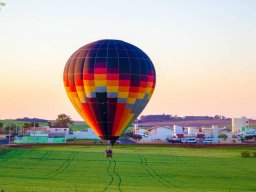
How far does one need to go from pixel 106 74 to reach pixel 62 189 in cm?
1079

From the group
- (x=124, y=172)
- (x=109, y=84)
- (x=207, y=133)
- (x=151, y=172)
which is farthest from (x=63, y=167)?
(x=207, y=133)

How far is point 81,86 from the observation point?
5538 cm

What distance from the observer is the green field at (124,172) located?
55.9m

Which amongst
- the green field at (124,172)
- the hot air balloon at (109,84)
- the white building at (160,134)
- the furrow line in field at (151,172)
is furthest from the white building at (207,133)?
the hot air balloon at (109,84)

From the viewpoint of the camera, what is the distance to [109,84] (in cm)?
5456

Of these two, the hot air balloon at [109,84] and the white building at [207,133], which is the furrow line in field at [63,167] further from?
the white building at [207,133]

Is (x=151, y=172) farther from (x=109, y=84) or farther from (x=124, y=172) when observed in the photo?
(x=109, y=84)

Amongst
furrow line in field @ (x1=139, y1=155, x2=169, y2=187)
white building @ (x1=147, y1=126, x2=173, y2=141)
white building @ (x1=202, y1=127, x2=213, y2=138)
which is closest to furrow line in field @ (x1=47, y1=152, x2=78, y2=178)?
furrow line in field @ (x1=139, y1=155, x2=169, y2=187)

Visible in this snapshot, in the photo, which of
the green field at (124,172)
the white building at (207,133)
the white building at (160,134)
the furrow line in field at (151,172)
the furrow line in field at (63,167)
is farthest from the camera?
the white building at (160,134)

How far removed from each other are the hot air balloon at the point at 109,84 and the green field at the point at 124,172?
5.86 m

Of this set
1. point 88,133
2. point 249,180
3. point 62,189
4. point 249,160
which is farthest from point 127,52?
point 88,133

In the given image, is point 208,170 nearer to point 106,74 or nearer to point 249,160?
point 249,160

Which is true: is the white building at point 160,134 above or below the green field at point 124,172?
above

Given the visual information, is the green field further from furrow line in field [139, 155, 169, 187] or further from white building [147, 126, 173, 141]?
white building [147, 126, 173, 141]
